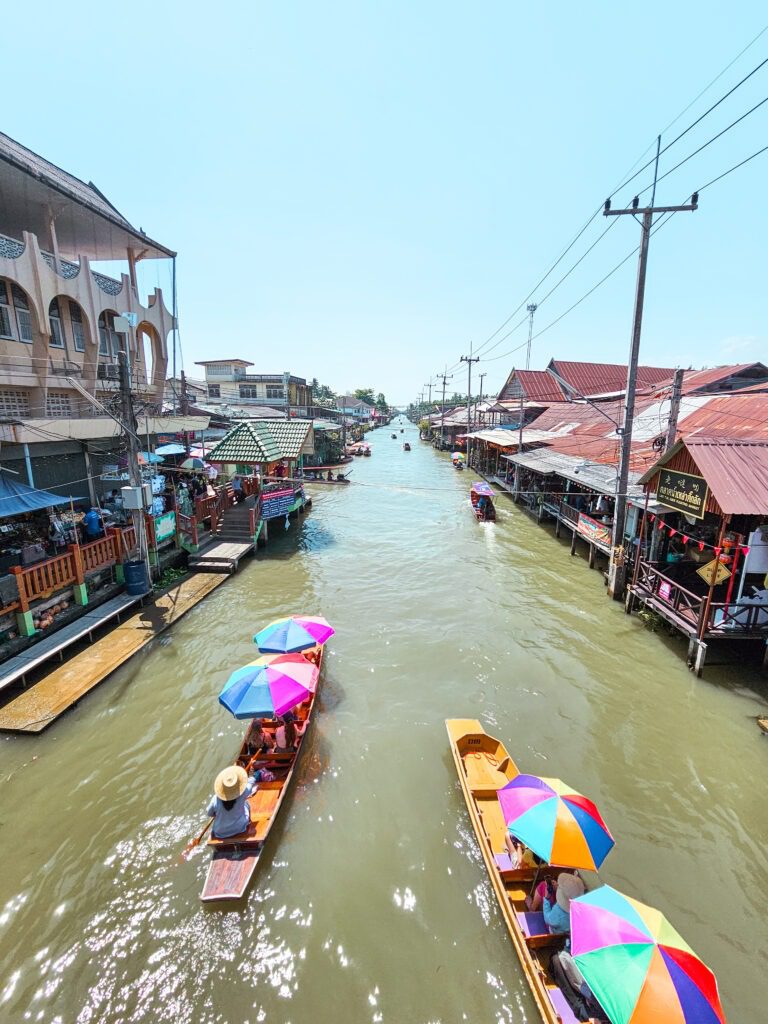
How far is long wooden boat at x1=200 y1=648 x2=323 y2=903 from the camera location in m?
5.90

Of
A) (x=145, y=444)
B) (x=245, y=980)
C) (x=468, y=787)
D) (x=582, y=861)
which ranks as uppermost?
(x=145, y=444)

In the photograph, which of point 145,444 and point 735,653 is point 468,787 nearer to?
point 735,653

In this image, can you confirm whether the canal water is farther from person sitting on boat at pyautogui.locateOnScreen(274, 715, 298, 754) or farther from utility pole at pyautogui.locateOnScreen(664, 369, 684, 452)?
utility pole at pyautogui.locateOnScreen(664, 369, 684, 452)

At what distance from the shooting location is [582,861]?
5.14 m

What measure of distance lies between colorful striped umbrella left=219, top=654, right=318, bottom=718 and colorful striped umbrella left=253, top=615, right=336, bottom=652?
1.16 metres

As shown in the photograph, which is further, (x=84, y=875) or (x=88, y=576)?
(x=88, y=576)

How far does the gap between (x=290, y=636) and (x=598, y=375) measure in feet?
162

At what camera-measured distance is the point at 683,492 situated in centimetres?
1198

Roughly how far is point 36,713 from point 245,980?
21.9 ft

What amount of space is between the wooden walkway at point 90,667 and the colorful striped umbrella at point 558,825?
880cm

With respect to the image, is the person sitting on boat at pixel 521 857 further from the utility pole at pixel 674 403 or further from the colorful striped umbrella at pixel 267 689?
the utility pole at pixel 674 403

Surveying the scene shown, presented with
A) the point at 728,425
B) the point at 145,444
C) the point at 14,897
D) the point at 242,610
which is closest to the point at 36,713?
the point at 14,897

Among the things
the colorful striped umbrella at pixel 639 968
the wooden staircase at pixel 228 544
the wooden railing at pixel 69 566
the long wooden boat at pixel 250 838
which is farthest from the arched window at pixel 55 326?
the colorful striped umbrella at pixel 639 968

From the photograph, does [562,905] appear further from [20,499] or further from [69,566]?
[20,499]
